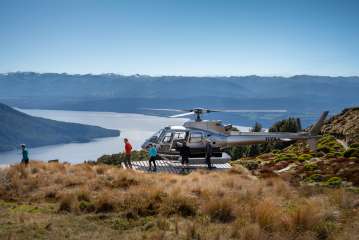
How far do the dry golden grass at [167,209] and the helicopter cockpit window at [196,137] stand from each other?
7.05 metres

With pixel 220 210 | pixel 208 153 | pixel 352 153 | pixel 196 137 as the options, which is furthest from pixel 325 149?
pixel 220 210

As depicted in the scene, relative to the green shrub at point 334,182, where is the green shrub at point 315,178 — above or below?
below

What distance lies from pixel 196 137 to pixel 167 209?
12303 millimetres

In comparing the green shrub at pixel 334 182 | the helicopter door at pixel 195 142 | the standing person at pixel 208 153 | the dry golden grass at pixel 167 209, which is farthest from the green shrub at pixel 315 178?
the helicopter door at pixel 195 142

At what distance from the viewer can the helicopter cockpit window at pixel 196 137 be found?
917 inches

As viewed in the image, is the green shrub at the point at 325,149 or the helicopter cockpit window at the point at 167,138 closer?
the helicopter cockpit window at the point at 167,138

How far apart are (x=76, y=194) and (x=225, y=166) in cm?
1290

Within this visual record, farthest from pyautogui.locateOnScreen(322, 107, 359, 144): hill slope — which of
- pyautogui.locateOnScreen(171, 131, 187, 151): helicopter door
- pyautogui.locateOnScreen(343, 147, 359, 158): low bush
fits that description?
pyautogui.locateOnScreen(171, 131, 187, 151): helicopter door

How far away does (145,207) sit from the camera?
36.9ft

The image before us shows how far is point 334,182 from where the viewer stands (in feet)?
58.7

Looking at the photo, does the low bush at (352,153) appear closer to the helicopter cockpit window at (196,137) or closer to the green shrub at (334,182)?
the green shrub at (334,182)

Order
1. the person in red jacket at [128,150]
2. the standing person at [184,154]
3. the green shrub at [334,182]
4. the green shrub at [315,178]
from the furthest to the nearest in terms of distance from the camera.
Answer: the person in red jacket at [128,150], the standing person at [184,154], the green shrub at [315,178], the green shrub at [334,182]

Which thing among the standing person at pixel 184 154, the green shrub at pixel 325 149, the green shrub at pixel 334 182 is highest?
the standing person at pixel 184 154

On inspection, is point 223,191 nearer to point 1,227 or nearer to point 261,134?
point 1,227
